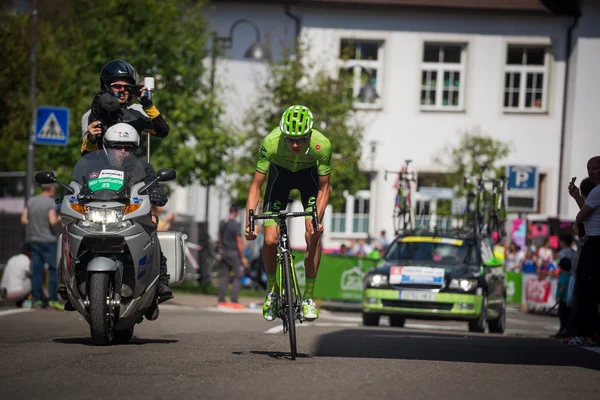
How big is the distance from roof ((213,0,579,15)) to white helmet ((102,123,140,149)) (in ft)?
104

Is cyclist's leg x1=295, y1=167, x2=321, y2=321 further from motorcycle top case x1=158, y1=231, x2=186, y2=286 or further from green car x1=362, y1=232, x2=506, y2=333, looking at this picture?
green car x1=362, y1=232, x2=506, y2=333

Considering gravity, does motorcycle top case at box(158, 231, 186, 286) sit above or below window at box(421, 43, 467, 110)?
below

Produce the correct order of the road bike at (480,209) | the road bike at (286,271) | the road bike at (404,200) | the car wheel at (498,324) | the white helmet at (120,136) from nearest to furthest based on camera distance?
1. the road bike at (286,271)
2. the white helmet at (120,136)
3. the car wheel at (498,324)
4. the road bike at (480,209)
5. the road bike at (404,200)

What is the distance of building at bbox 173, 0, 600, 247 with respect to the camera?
41.7m

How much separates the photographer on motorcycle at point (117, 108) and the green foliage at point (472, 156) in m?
29.3

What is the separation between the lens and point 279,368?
8555 mm

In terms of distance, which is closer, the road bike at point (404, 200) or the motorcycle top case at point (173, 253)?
the motorcycle top case at point (173, 253)

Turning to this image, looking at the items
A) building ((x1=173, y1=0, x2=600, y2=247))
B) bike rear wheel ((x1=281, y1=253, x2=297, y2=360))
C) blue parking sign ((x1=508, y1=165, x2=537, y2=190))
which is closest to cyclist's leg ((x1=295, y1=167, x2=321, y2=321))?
bike rear wheel ((x1=281, y1=253, x2=297, y2=360))

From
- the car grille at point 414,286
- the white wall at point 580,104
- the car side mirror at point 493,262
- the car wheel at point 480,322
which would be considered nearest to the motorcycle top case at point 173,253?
the car grille at point 414,286

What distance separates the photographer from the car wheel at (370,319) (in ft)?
59.4

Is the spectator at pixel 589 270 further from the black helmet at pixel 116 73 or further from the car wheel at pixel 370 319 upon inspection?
the car wheel at pixel 370 319

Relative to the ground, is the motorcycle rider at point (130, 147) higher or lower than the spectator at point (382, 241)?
higher

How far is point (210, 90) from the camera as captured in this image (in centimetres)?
3005

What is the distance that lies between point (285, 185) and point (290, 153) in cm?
40
